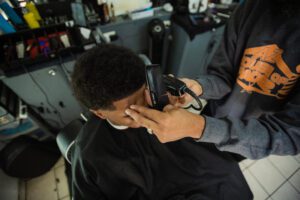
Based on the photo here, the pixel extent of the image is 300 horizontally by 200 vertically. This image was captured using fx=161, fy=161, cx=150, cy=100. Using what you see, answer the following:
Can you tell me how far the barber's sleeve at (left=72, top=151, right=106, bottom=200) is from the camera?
77cm

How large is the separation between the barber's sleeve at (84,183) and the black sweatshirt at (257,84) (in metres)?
0.58

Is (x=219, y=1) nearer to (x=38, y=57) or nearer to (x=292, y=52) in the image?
(x=292, y=52)

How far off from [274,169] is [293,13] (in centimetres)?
154

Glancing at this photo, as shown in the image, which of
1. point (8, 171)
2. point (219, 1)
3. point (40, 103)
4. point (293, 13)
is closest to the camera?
point (293, 13)

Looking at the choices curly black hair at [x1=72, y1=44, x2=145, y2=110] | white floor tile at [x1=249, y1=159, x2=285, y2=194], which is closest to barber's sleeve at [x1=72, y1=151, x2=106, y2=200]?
curly black hair at [x1=72, y1=44, x2=145, y2=110]

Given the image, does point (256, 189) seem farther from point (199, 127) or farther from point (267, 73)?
point (199, 127)

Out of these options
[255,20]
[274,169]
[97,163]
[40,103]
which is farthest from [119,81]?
[274,169]

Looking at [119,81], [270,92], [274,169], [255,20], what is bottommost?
[274,169]

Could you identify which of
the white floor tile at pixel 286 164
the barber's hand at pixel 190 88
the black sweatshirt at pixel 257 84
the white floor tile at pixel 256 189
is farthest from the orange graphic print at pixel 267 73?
the white floor tile at pixel 286 164

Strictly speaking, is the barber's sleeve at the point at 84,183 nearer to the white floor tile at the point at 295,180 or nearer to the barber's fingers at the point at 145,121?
the barber's fingers at the point at 145,121

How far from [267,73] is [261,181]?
1.25m

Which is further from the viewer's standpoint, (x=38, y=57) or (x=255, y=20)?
(x=38, y=57)

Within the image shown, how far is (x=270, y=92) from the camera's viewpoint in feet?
2.48

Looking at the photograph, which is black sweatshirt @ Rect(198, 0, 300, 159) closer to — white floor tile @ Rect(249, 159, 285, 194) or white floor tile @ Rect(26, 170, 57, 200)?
white floor tile @ Rect(249, 159, 285, 194)
